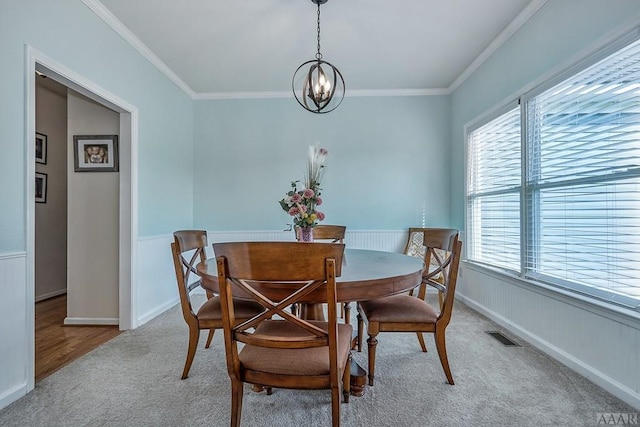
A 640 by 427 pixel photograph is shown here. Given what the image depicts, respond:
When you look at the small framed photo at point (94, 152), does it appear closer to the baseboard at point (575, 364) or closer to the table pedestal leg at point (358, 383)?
the table pedestal leg at point (358, 383)

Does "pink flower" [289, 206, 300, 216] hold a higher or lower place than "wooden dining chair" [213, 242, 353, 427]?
higher

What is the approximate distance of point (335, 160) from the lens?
13.6 ft

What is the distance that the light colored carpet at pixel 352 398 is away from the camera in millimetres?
1540

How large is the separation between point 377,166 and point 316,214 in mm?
2324

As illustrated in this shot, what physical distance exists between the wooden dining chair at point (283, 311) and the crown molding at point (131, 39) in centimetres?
243

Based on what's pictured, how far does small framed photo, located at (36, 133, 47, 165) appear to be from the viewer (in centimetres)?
373

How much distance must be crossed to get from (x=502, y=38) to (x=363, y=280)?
2761 millimetres

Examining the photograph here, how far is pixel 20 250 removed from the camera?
1801 mm

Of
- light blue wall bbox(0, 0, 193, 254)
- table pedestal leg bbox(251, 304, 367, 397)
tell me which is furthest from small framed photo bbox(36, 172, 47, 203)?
table pedestal leg bbox(251, 304, 367, 397)

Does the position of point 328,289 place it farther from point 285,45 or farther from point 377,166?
point 377,166

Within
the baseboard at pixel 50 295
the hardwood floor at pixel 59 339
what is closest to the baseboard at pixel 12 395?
the hardwood floor at pixel 59 339

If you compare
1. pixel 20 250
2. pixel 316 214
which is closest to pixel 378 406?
pixel 316 214

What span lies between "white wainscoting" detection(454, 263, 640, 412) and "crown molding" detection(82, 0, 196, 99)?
3.91m

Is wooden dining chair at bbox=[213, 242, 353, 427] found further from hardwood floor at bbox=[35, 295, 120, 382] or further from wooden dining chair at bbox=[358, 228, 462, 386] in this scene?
hardwood floor at bbox=[35, 295, 120, 382]
